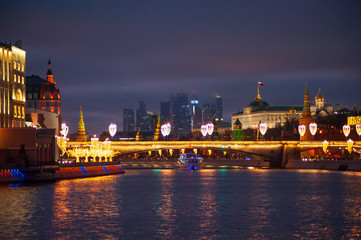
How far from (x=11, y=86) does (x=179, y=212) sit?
72988 millimetres

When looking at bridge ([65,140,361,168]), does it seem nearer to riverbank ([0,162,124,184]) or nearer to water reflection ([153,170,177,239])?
riverbank ([0,162,124,184])

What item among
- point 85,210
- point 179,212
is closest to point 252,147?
point 179,212

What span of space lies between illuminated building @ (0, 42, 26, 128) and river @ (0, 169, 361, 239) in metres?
35.1

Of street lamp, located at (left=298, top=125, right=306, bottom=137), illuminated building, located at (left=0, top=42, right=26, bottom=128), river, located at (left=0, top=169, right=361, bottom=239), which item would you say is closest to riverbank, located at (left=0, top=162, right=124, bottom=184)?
river, located at (left=0, top=169, right=361, bottom=239)

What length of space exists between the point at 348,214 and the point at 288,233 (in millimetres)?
13514

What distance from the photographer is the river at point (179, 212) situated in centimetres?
5274

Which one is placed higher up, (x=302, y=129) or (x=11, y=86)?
(x=11, y=86)

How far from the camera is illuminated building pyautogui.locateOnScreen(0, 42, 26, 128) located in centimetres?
12512

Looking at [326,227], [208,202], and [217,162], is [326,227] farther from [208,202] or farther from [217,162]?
[217,162]

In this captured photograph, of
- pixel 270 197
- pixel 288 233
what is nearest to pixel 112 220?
pixel 288 233

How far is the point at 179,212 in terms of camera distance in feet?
215

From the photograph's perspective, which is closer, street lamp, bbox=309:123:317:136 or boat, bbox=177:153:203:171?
boat, bbox=177:153:203:171

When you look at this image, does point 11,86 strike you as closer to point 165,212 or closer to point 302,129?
point 165,212

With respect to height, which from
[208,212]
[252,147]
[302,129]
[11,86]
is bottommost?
[208,212]
